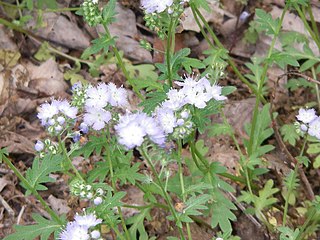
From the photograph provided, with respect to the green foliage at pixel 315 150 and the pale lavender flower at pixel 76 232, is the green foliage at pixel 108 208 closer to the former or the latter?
the pale lavender flower at pixel 76 232

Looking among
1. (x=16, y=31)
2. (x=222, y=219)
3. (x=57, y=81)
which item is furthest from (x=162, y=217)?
(x=16, y=31)

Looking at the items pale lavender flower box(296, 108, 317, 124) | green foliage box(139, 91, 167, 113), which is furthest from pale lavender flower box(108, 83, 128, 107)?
pale lavender flower box(296, 108, 317, 124)

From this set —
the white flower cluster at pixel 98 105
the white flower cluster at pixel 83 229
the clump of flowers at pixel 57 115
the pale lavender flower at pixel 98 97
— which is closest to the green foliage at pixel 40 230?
the white flower cluster at pixel 83 229

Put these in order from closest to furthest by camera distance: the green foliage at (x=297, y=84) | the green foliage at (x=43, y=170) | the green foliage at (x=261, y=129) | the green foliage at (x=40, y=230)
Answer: the green foliage at (x=43, y=170) < the green foliage at (x=40, y=230) < the green foliage at (x=261, y=129) < the green foliage at (x=297, y=84)

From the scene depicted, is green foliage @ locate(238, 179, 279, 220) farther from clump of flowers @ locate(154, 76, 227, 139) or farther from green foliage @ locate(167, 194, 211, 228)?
clump of flowers @ locate(154, 76, 227, 139)

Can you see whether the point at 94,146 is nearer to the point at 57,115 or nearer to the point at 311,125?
the point at 57,115

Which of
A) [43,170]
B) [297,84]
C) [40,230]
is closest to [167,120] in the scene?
[43,170]
